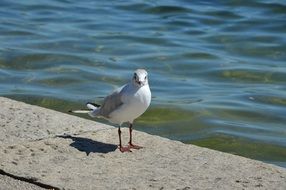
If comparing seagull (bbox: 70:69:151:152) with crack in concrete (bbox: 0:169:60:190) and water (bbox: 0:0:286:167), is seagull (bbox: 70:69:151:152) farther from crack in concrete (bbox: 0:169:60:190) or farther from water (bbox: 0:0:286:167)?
water (bbox: 0:0:286:167)

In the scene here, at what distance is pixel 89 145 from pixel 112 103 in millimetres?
341

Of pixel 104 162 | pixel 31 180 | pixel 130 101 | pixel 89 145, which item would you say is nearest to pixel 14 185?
pixel 31 180

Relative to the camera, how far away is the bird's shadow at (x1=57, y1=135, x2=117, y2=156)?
548 centimetres

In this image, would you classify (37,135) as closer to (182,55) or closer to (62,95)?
(62,95)

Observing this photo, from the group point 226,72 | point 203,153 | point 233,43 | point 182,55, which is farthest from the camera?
point 233,43

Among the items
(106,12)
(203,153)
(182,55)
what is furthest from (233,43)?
(203,153)

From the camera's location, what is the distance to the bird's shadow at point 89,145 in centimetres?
548

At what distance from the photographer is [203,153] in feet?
18.0

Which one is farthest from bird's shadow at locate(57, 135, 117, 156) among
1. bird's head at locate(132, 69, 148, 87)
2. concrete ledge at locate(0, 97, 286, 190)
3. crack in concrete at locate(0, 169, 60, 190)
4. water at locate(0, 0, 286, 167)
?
water at locate(0, 0, 286, 167)

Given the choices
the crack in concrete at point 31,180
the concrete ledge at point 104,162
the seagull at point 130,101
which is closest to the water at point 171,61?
the concrete ledge at point 104,162

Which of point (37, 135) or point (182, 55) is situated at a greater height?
point (37, 135)

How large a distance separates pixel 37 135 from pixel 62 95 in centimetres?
345

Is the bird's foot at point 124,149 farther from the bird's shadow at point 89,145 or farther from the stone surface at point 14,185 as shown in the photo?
the stone surface at point 14,185

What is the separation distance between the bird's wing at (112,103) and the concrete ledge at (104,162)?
0.68 feet
